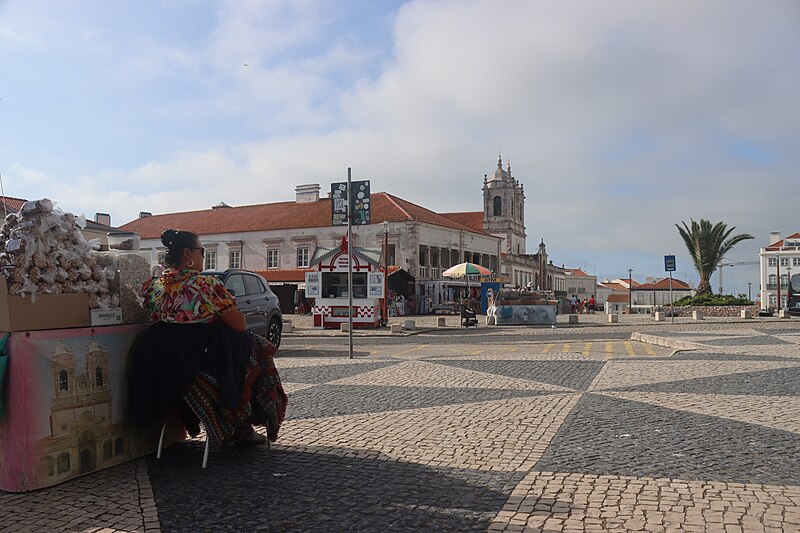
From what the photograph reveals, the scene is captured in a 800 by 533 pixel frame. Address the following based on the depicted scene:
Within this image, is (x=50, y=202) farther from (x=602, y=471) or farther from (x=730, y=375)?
(x=730, y=375)

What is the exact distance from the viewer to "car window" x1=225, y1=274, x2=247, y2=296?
1322 cm

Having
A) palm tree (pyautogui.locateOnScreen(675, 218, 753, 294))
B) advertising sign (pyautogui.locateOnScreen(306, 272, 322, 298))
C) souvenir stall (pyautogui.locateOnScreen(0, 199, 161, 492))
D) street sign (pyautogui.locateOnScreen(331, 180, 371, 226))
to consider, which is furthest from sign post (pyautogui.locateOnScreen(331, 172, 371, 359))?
palm tree (pyautogui.locateOnScreen(675, 218, 753, 294))

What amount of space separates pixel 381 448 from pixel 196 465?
145 centimetres

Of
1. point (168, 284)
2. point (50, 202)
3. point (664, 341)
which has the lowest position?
point (664, 341)

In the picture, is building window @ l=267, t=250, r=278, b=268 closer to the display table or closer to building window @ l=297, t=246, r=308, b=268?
building window @ l=297, t=246, r=308, b=268

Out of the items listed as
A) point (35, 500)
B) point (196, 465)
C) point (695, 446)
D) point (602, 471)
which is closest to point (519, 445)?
point (602, 471)

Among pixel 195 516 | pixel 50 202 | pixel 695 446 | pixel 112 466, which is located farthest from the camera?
pixel 695 446

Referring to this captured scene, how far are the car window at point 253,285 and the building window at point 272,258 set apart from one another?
53.1 metres

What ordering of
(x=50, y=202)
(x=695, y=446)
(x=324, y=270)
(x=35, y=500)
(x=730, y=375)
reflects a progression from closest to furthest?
(x=35, y=500)
(x=50, y=202)
(x=695, y=446)
(x=730, y=375)
(x=324, y=270)

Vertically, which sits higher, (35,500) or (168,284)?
(168,284)

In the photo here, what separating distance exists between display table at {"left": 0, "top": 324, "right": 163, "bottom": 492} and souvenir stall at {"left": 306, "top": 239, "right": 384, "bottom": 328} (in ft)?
72.5

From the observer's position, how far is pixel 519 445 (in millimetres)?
5668

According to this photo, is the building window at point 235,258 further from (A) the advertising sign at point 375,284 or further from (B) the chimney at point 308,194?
(A) the advertising sign at point 375,284

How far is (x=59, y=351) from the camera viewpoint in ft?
14.9
